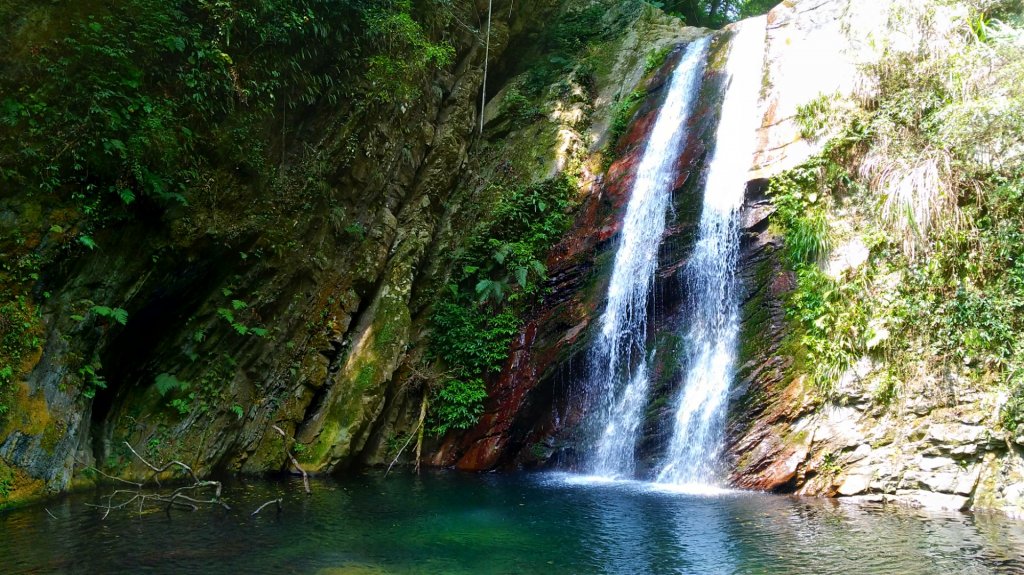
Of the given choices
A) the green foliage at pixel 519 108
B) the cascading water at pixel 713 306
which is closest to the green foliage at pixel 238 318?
the cascading water at pixel 713 306

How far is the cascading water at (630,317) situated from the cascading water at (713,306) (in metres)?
0.83

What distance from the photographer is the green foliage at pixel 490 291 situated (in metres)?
12.2

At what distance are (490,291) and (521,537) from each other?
21.8 feet

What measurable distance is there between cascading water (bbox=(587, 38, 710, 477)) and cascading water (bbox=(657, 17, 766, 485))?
0.83m

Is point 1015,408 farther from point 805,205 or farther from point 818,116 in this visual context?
point 818,116

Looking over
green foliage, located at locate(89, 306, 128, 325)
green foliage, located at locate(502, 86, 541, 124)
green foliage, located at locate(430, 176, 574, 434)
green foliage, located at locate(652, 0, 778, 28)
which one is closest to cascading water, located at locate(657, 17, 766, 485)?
green foliage, located at locate(430, 176, 574, 434)

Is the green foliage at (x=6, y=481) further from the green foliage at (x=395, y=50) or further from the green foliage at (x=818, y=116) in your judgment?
the green foliage at (x=818, y=116)

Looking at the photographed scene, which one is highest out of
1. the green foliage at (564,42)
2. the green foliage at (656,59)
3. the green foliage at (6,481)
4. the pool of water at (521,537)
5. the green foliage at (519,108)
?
the green foliage at (564,42)

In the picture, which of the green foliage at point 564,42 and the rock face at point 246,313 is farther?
the green foliage at point 564,42

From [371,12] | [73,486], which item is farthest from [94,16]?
[73,486]

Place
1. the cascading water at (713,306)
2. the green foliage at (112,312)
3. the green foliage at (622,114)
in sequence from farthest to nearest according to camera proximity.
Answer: the green foliage at (622,114) < the cascading water at (713,306) < the green foliage at (112,312)

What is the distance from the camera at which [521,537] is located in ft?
21.7

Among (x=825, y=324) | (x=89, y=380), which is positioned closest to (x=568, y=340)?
(x=825, y=324)

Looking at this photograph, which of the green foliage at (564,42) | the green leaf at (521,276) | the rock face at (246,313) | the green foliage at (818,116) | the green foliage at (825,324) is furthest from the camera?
the green foliage at (564,42)
